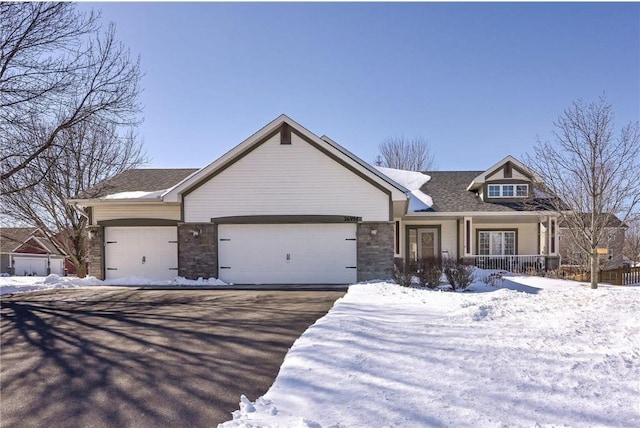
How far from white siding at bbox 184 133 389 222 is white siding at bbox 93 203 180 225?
1.00 meters

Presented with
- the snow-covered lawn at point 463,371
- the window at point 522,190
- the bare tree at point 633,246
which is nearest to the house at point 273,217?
the snow-covered lawn at point 463,371

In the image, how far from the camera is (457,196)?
19.2 m

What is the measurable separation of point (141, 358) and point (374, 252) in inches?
354

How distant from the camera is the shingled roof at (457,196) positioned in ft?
58.1

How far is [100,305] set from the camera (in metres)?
8.65

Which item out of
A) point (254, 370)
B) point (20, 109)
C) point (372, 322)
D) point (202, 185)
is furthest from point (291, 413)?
point (20, 109)

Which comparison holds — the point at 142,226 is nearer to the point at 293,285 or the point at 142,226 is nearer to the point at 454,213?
the point at 293,285

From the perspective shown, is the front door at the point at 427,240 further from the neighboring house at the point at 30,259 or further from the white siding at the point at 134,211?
the neighboring house at the point at 30,259

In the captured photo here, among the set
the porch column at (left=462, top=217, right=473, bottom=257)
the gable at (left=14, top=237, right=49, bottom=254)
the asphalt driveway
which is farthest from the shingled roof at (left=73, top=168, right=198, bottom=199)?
the gable at (left=14, top=237, right=49, bottom=254)

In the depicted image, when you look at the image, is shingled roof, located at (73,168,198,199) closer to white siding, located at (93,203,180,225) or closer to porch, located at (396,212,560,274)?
white siding, located at (93,203,180,225)

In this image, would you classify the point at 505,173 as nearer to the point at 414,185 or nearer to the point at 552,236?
the point at 552,236

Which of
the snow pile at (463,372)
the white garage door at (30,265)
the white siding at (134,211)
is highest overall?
the white siding at (134,211)

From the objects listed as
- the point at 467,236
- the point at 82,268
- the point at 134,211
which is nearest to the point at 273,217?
the point at 134,211

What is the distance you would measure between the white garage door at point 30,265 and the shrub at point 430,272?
41825 mm
